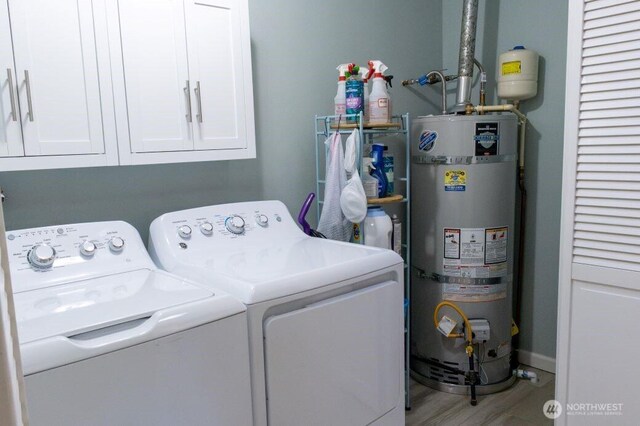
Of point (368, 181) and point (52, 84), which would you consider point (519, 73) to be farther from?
point (52, 84)

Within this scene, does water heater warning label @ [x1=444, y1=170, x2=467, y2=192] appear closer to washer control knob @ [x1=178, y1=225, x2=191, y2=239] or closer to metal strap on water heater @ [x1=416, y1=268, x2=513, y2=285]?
metal strap on water heater @ [x1=416, y1=268, x2=513, y2=285]

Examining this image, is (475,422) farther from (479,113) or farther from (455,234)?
(479,113)

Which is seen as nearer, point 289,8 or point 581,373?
point 581,373

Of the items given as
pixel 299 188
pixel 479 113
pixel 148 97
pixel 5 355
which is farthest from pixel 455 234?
pixel 5 355

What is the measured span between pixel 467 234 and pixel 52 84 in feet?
6.42

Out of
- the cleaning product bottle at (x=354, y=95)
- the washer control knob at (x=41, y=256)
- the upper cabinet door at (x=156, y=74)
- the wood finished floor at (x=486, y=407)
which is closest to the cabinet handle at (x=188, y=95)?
the upper cabinet door at (x=156, y=74)

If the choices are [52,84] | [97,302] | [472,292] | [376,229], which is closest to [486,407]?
[472,292]

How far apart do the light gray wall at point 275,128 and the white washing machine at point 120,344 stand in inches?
10.0

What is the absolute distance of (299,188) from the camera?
2.46 metres

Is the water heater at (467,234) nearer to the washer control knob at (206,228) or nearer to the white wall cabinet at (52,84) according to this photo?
the washer control knob at (206,228)

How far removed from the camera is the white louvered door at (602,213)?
1587 millimetres

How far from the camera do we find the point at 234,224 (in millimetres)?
1905

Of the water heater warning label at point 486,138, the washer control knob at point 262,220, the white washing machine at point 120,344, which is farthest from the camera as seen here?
the water heater warning label at point 486,138

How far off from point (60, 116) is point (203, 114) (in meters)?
0.47
